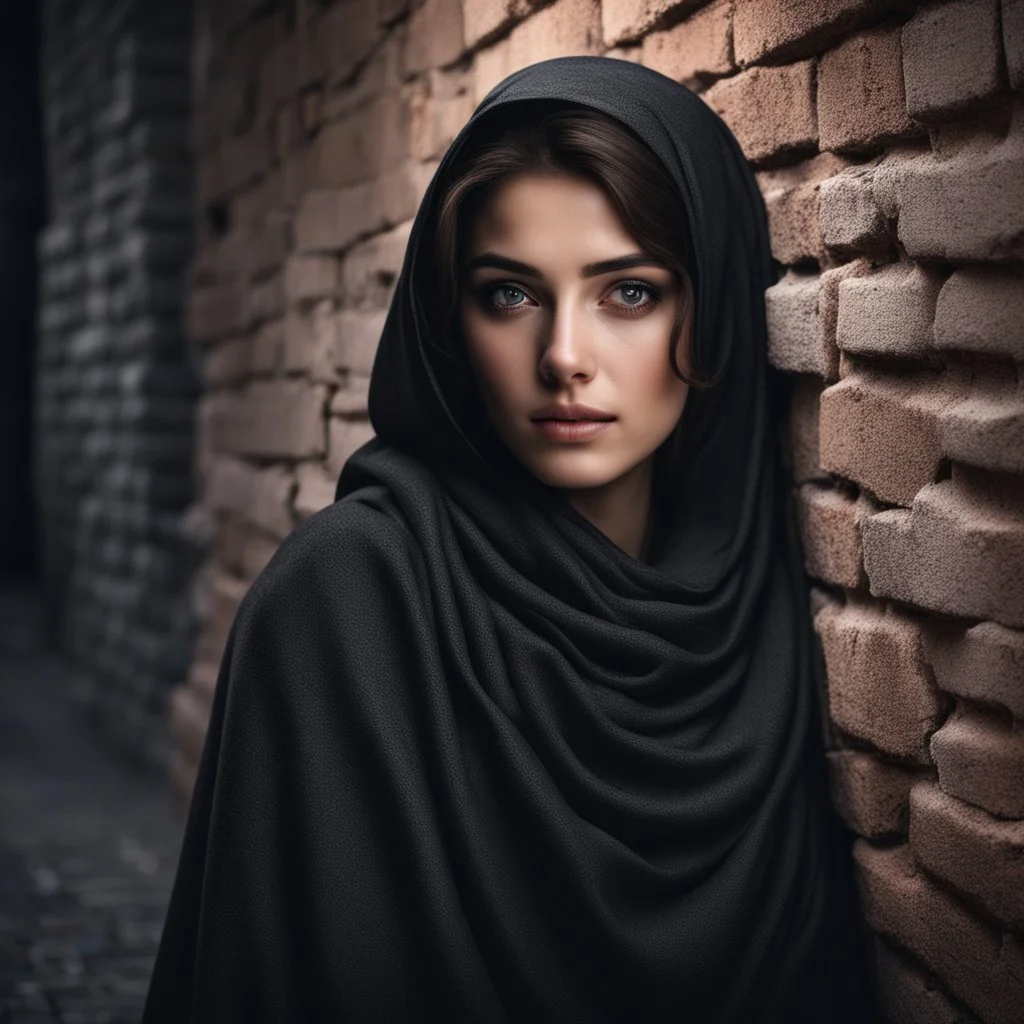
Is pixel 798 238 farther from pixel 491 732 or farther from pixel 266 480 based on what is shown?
pixel 266 480

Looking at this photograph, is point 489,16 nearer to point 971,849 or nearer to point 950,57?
point 950,57

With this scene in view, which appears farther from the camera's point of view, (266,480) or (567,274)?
(266,480)

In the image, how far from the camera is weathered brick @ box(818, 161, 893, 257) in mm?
1766

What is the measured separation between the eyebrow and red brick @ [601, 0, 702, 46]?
0.49 meters

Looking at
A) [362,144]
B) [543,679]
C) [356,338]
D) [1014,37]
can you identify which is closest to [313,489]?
[356,338]

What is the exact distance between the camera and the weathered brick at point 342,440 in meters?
3.08

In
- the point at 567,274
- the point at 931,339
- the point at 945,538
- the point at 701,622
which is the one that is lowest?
the point at 701,622

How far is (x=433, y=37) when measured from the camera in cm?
285

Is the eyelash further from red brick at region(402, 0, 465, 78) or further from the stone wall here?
the stone wall

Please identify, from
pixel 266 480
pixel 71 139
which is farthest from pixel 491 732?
pixel 71 139

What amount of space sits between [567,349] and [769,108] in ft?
1.56

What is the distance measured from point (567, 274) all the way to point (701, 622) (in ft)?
1.60

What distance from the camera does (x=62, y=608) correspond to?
25.7 feet

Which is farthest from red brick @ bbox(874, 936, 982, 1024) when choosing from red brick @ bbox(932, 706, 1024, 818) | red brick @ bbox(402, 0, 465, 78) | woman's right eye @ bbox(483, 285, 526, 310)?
red brick @ bbox(402, 0, 465, 78)
